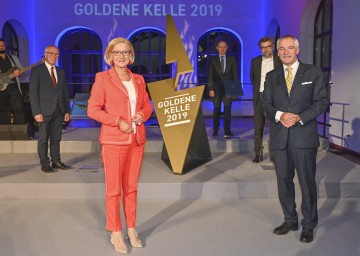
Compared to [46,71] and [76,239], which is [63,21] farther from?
[76,239]

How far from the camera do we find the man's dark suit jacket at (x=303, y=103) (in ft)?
9.98

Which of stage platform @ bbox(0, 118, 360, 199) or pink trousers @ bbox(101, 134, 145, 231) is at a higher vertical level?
pink trousers @ bbox(101, 134, 145, 231)

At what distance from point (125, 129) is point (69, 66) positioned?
39.1 feet

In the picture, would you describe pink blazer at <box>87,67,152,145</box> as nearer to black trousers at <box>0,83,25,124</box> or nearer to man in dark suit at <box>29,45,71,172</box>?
man in dark suit at <box>29,45,71,172</box>

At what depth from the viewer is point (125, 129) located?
8.84 feet

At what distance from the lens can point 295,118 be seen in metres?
2.98

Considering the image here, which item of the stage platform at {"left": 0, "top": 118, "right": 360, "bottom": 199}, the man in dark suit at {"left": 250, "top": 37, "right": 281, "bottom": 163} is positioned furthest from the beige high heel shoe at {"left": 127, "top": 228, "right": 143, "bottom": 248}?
the man in dark suit at {"left": 250, "top": 37, "right": 281, "bottom": 163}

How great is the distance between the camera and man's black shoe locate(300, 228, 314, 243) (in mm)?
3145

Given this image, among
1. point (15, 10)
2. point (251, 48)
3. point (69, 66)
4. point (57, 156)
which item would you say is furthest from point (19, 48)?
point (57, 156)

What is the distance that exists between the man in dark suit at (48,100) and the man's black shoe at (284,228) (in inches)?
111

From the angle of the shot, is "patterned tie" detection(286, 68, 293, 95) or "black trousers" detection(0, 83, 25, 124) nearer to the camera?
"patterned tie" detection(286, 68, 293, 95)

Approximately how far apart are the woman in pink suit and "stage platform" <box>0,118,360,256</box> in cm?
51

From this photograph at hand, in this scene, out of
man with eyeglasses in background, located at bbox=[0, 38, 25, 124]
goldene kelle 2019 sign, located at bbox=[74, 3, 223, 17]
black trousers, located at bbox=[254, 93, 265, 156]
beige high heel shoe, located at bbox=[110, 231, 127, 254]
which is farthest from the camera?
goldene kelle 2019 sign, located at bbox=[74, 3, 223, 17]

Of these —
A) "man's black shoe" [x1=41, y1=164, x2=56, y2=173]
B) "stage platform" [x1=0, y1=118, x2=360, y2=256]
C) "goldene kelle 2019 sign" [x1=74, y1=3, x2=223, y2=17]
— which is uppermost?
"goldene kelle 2019 sign" [x1=74, y1=3, x2=223, y2=17]
